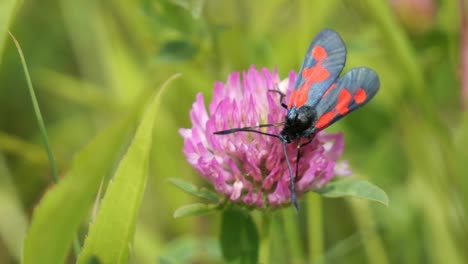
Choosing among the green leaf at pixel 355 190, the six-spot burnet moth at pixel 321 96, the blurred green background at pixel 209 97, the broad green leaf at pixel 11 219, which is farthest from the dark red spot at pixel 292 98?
the broad green leaf at pixel 11 219

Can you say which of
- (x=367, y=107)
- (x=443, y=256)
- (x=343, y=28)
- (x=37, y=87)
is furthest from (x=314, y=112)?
(x=37, y=87)

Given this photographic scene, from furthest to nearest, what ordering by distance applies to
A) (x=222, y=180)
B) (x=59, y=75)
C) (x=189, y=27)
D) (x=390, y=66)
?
(x=59, y=75), (x=390, y=66), (x=189, y=27), (x=222, y=180)

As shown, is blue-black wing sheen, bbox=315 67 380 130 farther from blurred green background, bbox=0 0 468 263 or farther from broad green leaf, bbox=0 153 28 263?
broad green leaf, bbox=0 153 28 263

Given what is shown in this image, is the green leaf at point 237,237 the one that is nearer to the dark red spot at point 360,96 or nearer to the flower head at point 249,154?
the flower head at point 249,154

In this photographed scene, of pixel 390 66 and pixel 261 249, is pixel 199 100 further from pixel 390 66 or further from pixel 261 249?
pixel 390 66

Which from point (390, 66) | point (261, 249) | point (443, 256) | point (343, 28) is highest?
point (343, 28)

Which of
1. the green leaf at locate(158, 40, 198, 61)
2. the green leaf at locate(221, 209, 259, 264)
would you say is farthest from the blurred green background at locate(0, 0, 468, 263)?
the green leaf at locate(221, 209, 259, 264)

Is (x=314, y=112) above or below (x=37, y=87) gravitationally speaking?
below
